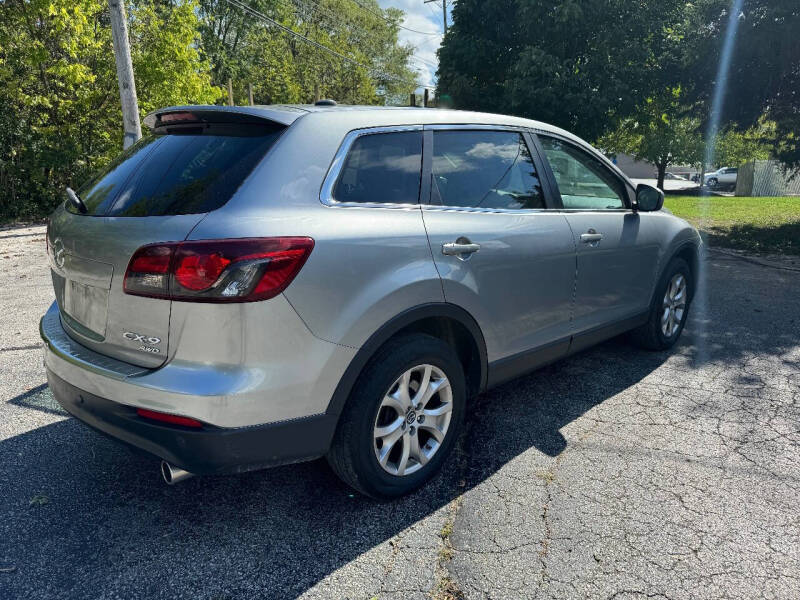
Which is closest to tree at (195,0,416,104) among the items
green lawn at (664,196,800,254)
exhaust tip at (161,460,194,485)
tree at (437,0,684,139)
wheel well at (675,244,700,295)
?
tree at (437,0,684,139)

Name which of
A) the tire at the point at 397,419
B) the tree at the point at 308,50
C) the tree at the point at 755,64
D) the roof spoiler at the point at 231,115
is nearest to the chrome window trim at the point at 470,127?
the roof spoiler at the point at 231,115

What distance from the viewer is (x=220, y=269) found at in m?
2.07

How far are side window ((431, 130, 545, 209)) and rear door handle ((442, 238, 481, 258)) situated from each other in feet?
0.71

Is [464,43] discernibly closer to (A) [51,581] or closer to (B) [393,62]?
(A) [51,581]

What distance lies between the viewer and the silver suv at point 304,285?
2107mm

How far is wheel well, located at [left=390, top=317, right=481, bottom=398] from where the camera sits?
9.16 ft

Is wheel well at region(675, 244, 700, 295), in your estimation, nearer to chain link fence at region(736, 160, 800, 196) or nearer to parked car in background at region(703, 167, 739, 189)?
chain link fence at region(736, 160, 800, 196)

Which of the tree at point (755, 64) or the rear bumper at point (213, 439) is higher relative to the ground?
the tree at point (755, 64)

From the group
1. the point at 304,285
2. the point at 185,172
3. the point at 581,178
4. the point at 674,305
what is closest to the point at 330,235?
the point at 304,285

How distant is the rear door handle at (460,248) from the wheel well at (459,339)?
0.99 ft

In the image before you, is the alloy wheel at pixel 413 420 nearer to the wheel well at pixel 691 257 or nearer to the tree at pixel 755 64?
the wheel well at pixel 691 257

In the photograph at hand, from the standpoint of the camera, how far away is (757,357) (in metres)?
4.68

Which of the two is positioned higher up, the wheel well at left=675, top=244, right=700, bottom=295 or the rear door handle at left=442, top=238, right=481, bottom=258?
the rear door handle at left=442, top=238, right=481, bottom=258

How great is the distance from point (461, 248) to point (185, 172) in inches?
47.9
